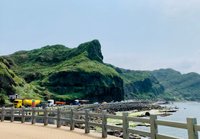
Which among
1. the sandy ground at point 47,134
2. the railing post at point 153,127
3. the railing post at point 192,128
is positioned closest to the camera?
the railing post at point 192,128

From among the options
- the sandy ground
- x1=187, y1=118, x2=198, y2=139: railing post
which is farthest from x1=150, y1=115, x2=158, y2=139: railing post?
the sandy ground

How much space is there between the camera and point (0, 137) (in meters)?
16.4

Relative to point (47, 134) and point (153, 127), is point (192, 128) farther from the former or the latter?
point (47, 134)

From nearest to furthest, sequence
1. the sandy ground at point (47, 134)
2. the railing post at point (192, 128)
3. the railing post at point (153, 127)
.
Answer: the railing post at point (192, 128)
the railing post at point (153, 127)
the sandy ground at point (47, 134)

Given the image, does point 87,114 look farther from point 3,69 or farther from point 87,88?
point 87,88

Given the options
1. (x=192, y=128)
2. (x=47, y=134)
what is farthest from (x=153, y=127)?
(x=47, y=134)

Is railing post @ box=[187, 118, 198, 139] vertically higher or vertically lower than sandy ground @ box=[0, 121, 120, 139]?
higher

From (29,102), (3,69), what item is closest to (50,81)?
(3,69)

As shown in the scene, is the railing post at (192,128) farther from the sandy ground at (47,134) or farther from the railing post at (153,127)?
the sandy ground at (47,134)

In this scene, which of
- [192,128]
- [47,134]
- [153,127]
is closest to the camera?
[192,128]

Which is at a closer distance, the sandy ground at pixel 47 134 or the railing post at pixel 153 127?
the railing post at pixel 153 127

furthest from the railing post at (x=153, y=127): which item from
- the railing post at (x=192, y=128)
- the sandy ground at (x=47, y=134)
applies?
the sandy ground at (x=47, y=134)

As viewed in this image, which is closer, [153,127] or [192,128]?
[192,128]

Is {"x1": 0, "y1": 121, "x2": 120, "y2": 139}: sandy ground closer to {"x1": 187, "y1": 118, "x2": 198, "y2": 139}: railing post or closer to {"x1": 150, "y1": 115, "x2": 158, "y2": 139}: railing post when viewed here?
{"x1": 150, "y1": 115, "x2": 158, "y2": 139}: railing post
